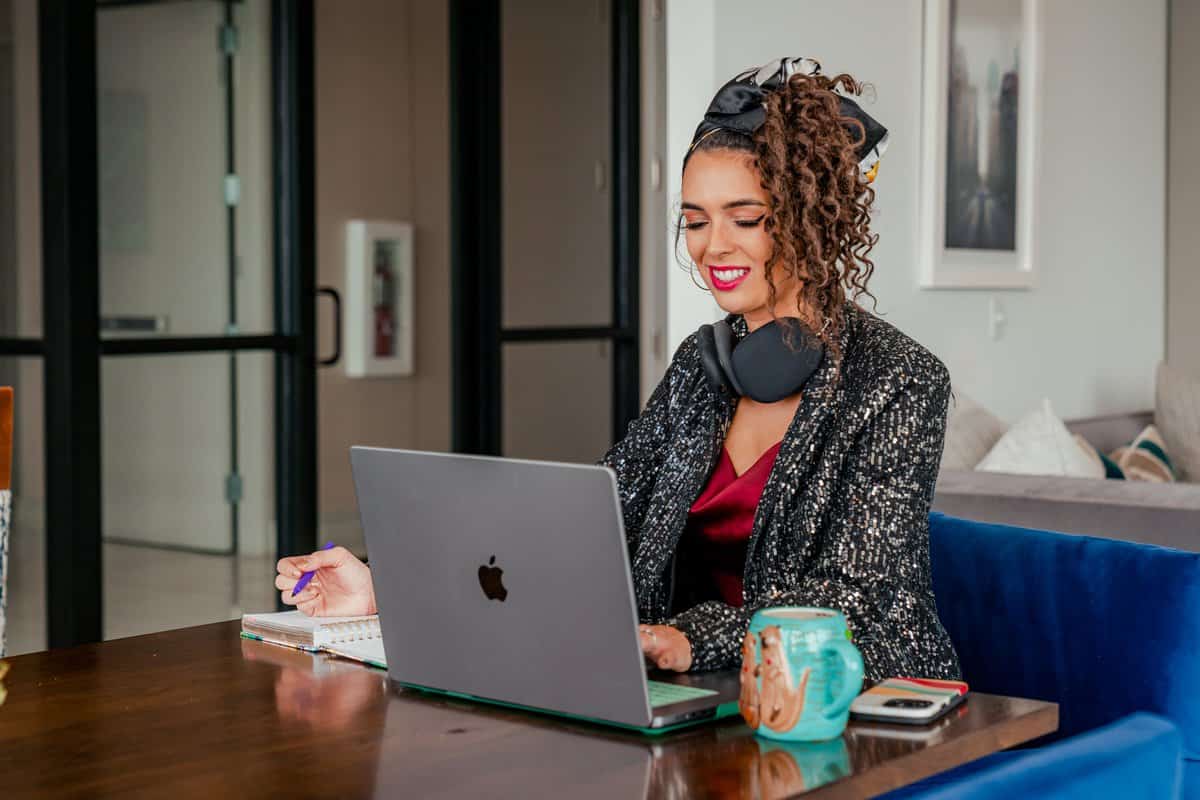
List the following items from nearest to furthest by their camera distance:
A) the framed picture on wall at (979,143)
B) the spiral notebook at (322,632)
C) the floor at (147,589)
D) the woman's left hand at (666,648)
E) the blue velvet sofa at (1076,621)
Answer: the woman's left hand at (666,648)
the spiral notebook at (322,632)
the blue velvet sofa at (1076,621)
the floor at (147,589)
the framed picture on wall at (979,143)

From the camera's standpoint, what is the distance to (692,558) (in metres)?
1.83

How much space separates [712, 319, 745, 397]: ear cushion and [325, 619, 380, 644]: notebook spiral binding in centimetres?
51

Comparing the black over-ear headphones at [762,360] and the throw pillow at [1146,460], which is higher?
the black over-ear headphones at [762,360]

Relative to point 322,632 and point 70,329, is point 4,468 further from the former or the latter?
point 70,329

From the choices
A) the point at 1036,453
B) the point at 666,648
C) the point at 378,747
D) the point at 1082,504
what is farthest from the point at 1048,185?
the point at 378,747

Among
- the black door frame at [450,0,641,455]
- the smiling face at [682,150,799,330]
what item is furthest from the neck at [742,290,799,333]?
the black door frame at [450,0,641,455]

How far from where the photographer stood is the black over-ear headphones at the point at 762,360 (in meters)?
1.70

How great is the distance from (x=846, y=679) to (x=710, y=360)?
0.72 metres

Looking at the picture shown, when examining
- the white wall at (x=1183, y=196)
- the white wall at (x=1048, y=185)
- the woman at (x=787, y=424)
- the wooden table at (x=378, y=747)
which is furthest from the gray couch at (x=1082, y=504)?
the white wall at (x=1183, y=196)

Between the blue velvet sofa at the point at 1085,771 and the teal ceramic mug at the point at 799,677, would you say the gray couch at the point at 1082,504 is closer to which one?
the blue velvet sofa at the point at 1085,771

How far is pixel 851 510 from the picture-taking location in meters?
1.57

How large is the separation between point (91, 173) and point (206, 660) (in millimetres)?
2341

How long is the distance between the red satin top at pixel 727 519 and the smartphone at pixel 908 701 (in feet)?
1.54

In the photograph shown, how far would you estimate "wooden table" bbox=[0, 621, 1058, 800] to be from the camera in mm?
1057
